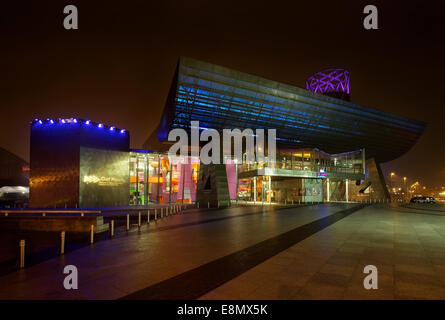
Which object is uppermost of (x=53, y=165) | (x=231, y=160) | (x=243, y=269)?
(x=231, y=160)

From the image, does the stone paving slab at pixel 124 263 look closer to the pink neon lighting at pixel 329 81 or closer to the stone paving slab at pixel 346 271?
the stone paving slab at pixel 346 271

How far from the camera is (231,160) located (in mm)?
49969

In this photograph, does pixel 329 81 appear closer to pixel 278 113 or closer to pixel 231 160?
pixel 278 113

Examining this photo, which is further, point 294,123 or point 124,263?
point 294,123

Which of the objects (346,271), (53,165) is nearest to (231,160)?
(53,165)

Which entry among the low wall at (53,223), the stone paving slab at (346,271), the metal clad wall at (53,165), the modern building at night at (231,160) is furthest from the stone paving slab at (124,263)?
the metal clad wall at (53,165)

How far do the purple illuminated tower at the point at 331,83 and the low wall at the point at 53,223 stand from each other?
177 feet

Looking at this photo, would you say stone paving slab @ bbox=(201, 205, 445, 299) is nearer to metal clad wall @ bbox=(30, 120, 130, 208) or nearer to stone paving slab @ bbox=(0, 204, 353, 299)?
stone paving slab @ bbox=(0, 204, 353, 299)

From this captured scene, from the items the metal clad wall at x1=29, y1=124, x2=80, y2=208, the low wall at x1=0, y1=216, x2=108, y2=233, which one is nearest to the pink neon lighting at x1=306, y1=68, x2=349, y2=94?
the metal clad wall at x1=29, y1=124, x2=80, y2=208

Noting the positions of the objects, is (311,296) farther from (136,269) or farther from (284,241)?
(284,241)

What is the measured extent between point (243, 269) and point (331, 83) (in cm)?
5806

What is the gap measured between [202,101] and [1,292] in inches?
1204

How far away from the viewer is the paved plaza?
20.0 feet
